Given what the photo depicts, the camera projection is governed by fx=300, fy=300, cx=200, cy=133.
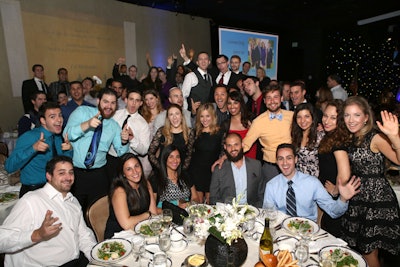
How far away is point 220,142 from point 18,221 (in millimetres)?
2183

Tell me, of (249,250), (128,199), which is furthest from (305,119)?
(128,199)

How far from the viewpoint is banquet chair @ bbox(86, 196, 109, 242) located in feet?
8.48

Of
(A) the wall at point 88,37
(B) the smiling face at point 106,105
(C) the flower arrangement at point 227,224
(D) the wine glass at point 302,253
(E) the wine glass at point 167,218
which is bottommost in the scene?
(D) the wine glass at point 302,253

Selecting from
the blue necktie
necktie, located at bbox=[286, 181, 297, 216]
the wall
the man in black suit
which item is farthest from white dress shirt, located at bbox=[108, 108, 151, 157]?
the wall

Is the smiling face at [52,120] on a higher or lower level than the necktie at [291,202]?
Result: higher

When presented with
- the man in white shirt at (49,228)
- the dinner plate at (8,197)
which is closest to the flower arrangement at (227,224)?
the man in white shirt at (49,228)

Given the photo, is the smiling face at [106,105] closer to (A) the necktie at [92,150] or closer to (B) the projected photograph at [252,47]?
(A) the necktie at [92,150]

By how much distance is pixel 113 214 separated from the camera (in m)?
2.60

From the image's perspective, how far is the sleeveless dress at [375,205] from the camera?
2.55m

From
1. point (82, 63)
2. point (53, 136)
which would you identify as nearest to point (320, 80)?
point (82, 63)

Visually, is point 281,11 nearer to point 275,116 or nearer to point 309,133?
point 275,116

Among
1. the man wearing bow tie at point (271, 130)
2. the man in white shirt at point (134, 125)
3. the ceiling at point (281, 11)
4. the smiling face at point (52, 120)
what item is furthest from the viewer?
the ceiling at point (281, 11)

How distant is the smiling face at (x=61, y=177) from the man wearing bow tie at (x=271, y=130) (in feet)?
6.54

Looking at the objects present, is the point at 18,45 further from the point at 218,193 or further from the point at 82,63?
the point at 218,193
